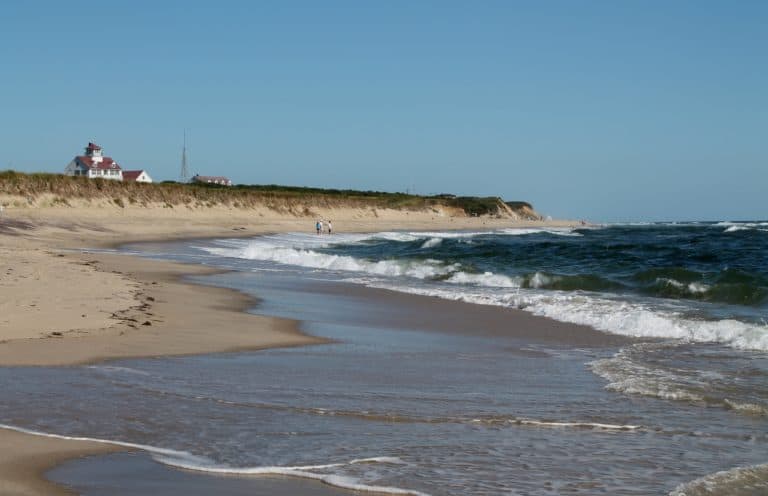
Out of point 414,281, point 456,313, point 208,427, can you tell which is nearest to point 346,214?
point 414,281

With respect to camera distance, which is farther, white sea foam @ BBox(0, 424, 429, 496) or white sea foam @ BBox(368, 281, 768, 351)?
white sea foam @ BBox(368, 281, 768, 351)

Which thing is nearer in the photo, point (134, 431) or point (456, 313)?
point (134, 431)

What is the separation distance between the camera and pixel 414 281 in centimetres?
2253

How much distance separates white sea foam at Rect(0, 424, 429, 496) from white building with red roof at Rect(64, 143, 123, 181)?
300 ft

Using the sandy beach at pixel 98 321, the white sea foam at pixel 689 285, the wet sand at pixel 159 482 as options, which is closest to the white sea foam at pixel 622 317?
the white sea foam at pixel 689 285

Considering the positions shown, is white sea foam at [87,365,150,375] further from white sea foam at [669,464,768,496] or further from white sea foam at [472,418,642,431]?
white sea foam at [669,464,768,496]

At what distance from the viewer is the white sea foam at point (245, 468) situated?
15.5 ft

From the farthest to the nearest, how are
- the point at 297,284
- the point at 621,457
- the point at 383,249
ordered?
the point at 383,249, the point at 297,284, the point at 621,457

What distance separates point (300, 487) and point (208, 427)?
1.45 metres

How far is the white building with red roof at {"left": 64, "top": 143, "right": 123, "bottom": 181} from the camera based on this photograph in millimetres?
92625

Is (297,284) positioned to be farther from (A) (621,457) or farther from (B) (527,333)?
(A) (621,457)

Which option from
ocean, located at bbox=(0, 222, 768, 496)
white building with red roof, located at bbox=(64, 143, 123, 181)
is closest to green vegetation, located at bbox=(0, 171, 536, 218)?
white building with red roof, located at bbox=(64, 143, 123, 181)

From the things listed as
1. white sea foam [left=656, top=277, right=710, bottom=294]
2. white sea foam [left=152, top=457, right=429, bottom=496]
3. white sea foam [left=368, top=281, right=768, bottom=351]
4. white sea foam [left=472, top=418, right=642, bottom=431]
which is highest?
white sea foam [left=656, top=277, right=710, bottom=294]

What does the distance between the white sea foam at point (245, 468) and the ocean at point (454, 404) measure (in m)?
0.02
